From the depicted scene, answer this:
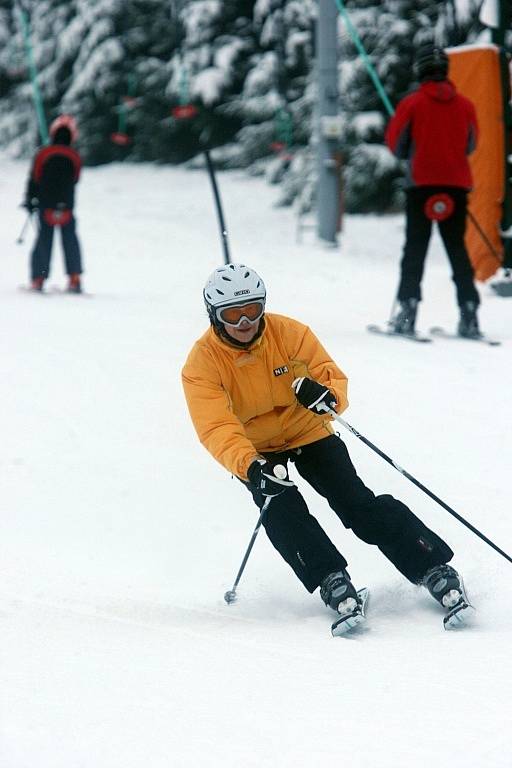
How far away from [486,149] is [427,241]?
2.59 m

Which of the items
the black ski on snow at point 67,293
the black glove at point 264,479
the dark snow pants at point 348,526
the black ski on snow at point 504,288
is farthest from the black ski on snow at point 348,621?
the black ski on snow at point 67,293

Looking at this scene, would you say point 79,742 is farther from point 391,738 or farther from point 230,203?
point 230,203

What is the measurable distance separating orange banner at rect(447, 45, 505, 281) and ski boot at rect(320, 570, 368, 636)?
650cm

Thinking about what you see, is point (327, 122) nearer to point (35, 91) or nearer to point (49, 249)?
point (49, 249)

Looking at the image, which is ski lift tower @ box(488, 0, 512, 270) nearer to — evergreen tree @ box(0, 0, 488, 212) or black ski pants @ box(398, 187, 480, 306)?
black ski pants @ box(398, 187, 480, 306)

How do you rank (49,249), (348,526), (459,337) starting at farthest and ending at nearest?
(49,249), (459,337), (348,526)

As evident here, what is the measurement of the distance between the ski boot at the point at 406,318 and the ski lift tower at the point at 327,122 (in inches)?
212

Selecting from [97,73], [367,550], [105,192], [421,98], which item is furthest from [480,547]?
[97,73]

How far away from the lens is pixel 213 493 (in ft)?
17.9

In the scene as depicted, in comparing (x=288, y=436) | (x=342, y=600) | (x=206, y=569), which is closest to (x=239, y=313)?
(x=288, y=436)

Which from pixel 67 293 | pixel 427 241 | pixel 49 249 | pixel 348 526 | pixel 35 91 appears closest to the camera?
pixel 348 526

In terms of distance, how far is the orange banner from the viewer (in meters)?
9.83

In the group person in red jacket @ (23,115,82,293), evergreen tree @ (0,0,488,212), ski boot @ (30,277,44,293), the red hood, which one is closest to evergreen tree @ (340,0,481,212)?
evergreen tree @ (0,0,488,212)

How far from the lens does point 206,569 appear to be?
15.5 feet
